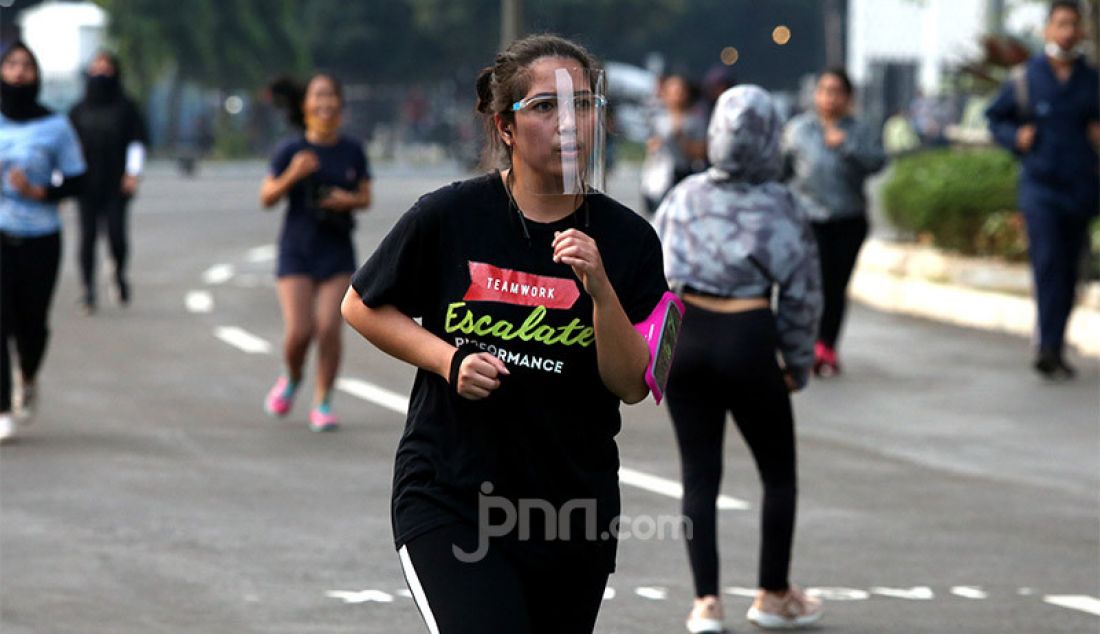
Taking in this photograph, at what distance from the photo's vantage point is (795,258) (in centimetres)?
683

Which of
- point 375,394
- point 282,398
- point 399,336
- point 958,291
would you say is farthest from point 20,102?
point 958,291

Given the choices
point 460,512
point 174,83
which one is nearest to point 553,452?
point 460,512

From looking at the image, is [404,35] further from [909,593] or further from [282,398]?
[909,593]

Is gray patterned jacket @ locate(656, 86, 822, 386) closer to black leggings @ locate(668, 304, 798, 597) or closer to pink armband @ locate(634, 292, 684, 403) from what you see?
black leggings @ locate(668, 304, 798, 597)

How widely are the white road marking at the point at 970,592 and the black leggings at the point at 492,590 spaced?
11.2 feet

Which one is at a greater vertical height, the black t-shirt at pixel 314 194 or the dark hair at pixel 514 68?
the dark hair at pixel 514 68

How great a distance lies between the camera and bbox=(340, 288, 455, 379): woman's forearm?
13.5 ft

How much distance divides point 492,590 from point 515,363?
16.7 inches

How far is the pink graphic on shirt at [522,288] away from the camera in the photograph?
411 cm

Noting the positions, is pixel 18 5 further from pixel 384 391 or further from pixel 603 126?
pixel 603 126

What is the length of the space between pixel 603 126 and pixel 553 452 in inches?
25.8

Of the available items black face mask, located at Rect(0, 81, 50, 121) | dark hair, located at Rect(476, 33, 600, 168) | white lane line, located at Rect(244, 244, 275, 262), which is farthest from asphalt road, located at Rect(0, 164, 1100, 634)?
white lane line, located at Rect(244, 244, 275, 262)

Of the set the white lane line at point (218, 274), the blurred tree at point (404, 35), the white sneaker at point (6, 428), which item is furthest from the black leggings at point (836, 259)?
the blurred tree at point (404, 35)

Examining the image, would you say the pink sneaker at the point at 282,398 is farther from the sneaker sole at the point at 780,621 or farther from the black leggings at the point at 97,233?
the black leggings at the point at 97,233
